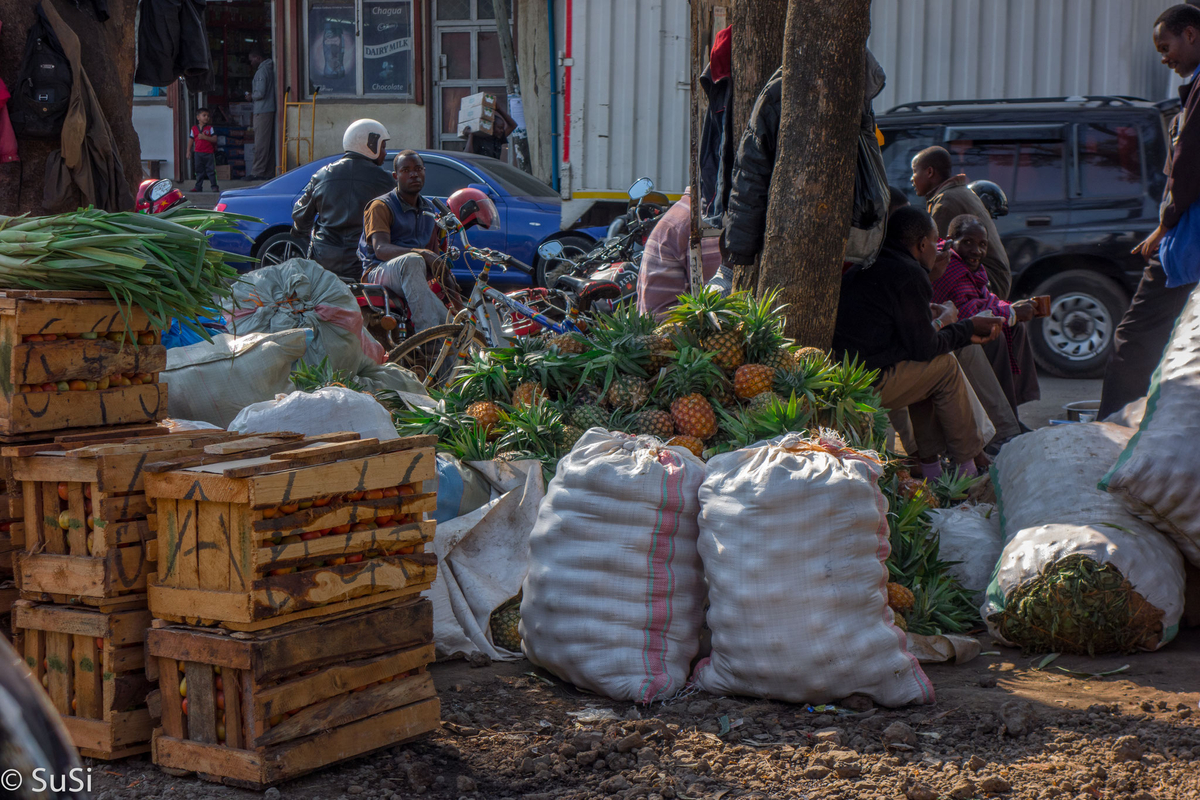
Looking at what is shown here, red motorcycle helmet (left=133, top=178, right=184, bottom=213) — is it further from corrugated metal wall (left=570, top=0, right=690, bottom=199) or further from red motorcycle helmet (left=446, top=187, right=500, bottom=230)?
corrugated metal wall (left=570, top=0, right=690, bottom=199)

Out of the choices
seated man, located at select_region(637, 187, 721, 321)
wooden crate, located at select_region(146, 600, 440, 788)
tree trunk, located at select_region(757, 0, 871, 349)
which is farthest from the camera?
seated man, located at select_region(637, 187, 721, 321)

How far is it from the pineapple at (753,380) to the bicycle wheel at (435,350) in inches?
115

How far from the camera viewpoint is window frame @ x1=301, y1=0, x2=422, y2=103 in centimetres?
1803

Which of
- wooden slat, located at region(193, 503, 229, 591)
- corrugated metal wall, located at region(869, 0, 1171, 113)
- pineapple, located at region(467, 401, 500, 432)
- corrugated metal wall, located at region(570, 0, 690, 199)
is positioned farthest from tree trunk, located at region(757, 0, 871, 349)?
corrugated metal wall, located at region(869, 0, 1171, 113)

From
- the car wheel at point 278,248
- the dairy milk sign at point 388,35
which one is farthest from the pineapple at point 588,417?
the dairy milk sign at point 388,35

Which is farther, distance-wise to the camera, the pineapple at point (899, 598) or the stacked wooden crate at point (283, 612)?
the pineapple at point (899, 598)

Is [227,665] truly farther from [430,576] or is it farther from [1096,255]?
[1096,255]

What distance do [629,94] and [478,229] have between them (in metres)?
2.07

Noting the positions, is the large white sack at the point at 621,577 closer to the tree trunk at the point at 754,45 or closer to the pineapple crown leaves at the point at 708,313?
the pineapple crown leaves at the point at 708,313

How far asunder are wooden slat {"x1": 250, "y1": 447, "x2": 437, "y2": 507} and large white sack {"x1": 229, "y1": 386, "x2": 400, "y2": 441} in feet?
3.25

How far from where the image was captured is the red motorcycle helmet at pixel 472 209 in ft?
27.0

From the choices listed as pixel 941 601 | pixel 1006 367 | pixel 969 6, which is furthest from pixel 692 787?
pixel 969 6

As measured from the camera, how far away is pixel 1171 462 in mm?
3625

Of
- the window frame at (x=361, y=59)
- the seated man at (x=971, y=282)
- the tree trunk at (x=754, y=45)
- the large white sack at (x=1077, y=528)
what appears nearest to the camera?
the large white sack at (x=1077, y=528)
